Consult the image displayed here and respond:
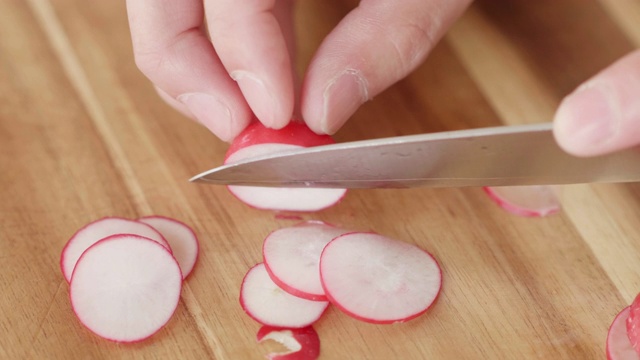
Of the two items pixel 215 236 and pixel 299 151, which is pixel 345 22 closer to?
pixel 299 151

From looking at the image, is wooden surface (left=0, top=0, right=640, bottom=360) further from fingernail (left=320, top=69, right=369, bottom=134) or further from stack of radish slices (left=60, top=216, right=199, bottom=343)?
fingernail (left=320, top=69, right=369, bottom=134)

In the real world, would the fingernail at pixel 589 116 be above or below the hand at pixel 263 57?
above

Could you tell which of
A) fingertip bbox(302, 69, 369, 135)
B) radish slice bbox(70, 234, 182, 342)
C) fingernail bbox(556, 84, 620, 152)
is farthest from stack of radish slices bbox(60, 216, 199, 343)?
fingernail bbox(556, 84, 620, 152)

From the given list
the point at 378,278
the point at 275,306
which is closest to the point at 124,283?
the point at 275,306

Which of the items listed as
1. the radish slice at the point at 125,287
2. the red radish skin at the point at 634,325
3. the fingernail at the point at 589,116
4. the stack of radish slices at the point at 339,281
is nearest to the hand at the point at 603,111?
the fingernail at the point at 589,116

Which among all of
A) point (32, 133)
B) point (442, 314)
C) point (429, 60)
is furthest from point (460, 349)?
point (32, 133)

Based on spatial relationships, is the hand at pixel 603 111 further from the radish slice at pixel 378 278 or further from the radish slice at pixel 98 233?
the radish slice at pixel 98 233

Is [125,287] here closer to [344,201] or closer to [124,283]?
[124,283]
